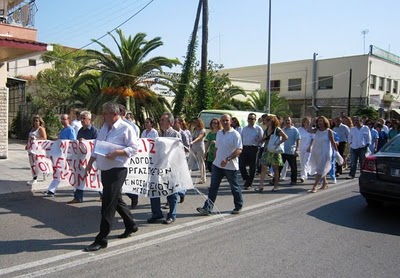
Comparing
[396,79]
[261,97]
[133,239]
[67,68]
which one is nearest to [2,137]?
[133,239]

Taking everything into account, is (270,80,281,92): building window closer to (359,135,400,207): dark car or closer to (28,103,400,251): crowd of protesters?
(28,103,400,251): crowd of protesters

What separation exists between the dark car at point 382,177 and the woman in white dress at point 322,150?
1806 mm

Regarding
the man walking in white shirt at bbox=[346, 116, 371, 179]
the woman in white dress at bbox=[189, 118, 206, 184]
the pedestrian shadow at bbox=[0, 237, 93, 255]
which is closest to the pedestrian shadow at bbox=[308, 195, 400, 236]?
the woman in white dress at bbox=[189, 118, 206, 184]

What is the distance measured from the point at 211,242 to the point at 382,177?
11.8 ft

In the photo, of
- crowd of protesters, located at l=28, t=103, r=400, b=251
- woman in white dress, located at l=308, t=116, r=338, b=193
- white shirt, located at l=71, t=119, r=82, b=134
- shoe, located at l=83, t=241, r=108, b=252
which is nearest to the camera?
shoe, located at l=83, t=241, r=108, b=252

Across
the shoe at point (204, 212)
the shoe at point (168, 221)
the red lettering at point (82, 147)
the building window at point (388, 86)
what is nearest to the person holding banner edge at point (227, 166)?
the shoe at point (204, 212)

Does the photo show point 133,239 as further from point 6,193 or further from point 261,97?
point 261,97

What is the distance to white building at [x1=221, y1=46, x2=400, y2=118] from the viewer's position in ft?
128

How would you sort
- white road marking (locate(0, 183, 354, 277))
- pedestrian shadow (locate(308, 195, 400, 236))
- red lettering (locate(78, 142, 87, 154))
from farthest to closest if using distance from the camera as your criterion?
1. red lettering (locate(78, 142, 87, 154))
2. pedestrian shadow (locate(308, 195, 400, 236))
3. white road marking (locate(0, 183, 354, 277))

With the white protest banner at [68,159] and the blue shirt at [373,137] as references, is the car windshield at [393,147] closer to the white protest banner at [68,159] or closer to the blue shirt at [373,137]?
the white protest banner at [68,159]

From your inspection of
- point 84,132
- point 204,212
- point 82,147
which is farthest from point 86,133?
point 204,212

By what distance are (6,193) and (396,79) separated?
4537 cm

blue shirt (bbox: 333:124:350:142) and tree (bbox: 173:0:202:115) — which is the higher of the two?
tree (bbox: 173:0:202:115)

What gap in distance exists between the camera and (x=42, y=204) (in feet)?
24.4
